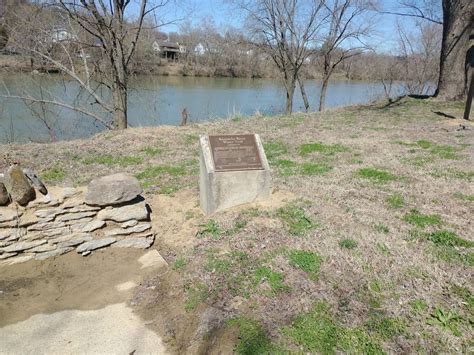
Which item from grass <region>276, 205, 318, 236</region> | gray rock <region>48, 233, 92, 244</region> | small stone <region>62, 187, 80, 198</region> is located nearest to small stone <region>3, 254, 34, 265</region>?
gray rock <region>48, 233, 92, 244</region>

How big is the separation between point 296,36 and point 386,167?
12.8 metres

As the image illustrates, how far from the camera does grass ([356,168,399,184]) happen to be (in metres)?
5.46

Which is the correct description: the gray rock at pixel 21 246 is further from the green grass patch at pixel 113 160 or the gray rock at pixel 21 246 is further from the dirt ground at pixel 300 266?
the green grass patch at pixel 113 160

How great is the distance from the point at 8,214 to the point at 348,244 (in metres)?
3.81

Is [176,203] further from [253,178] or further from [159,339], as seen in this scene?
[159,339]

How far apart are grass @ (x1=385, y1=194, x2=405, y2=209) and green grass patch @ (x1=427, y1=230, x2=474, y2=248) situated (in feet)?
2.48

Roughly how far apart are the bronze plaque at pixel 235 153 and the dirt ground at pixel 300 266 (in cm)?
59

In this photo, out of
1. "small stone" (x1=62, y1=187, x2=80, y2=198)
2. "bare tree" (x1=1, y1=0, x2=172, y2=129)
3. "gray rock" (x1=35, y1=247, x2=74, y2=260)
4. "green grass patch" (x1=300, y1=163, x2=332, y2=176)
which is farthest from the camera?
"bare tree" (x1=1, y1=0, x2=172, y2=129)

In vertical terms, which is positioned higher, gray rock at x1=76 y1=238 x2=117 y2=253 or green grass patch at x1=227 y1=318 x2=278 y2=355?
green grass patch at x1=227 y1=318 x2=278 y2=355

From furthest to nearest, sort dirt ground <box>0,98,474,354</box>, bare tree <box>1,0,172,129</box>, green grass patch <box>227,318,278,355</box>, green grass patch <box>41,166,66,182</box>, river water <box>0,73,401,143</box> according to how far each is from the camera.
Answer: river water <box>0,73,401,143</box> < bare tree <box>1,0,172,129</box> < green grass patch <box>41,166,66,182</box> < dirt ground <box>0,98,474,354</box> < green grass patch <box>227,318,278,355</box>

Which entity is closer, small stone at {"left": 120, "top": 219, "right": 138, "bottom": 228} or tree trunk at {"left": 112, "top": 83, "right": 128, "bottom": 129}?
small stone at {"left": 120, "top": 219, "right": 138, "bottom": 228}

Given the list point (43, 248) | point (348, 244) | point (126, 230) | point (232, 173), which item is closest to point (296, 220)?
point (348, 244)

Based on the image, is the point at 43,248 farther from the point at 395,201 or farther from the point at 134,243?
the point at 395,201

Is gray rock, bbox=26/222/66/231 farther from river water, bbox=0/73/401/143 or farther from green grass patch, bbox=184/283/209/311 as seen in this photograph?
river water, bbox=0/73/401/143
